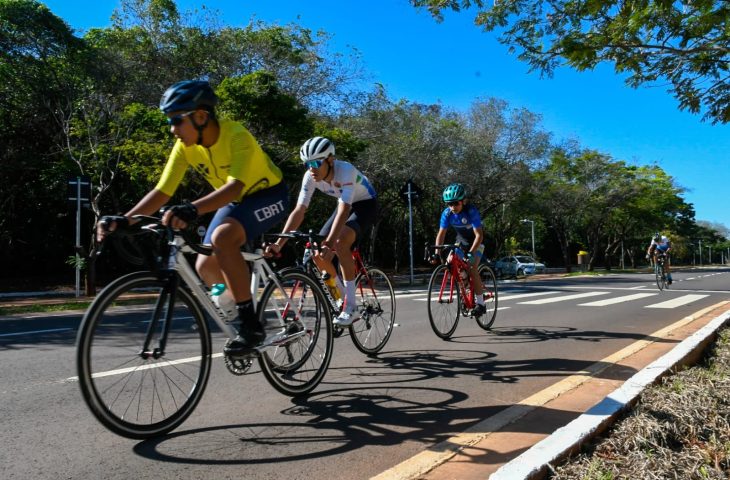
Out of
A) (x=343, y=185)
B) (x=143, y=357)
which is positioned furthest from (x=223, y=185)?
(x=343, y=185)

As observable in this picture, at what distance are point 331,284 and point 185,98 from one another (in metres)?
2.34

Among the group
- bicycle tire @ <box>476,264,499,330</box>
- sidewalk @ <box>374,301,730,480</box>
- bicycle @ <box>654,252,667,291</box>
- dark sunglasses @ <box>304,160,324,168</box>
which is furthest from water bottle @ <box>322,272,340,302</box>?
bicycle @ <box>654,252,667,291</box>

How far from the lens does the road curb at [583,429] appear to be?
2.36 metres

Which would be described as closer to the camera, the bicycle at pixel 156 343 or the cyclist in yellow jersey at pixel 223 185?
the bicycle at pixel 156 343

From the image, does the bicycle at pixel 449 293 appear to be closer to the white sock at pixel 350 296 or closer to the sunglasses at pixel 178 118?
the white sock at pixel 350 296

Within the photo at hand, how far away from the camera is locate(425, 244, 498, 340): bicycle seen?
21.4 ft

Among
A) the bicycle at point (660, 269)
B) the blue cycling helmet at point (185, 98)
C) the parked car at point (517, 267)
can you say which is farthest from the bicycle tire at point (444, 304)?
the parked car at point (517, 267)

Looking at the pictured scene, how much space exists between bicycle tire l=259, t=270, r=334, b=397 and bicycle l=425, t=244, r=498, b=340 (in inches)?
95.6

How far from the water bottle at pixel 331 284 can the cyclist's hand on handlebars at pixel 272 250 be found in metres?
0.88

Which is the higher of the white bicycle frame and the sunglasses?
the sunglasses

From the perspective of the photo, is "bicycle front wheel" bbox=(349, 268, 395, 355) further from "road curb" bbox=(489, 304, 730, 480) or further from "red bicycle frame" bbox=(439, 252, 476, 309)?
"road curb" bbox=(489, 304, 730, 480)

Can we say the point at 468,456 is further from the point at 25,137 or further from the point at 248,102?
the point at 25,137

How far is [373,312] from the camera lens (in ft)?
18.0

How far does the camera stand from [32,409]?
12.1ft
